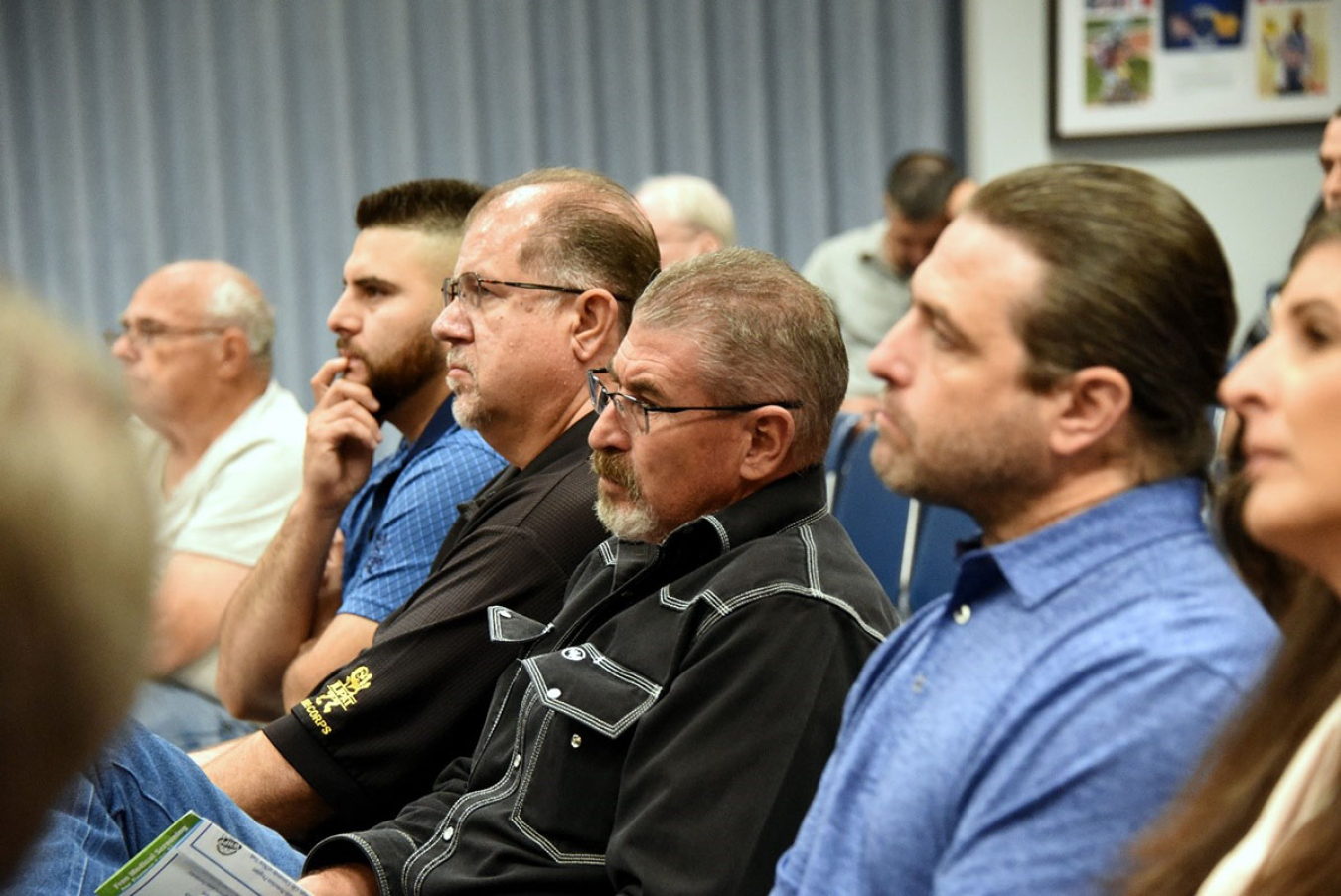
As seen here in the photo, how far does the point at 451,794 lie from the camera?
6.31 ft

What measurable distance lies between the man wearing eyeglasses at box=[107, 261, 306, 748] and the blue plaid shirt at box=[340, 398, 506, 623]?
0.33 meters

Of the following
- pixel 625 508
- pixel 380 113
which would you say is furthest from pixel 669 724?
pixel 380 113

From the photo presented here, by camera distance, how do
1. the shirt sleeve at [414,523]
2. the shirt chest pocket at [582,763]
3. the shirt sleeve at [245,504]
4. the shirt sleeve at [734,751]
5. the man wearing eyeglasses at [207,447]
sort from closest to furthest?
the shirt sleeve at [734,751], the shirt chest pocket at [582,763], the shirt sleeve at [414,523], the man wearing eyeglasses at [207,447], the shirt sleeve at [245,504]

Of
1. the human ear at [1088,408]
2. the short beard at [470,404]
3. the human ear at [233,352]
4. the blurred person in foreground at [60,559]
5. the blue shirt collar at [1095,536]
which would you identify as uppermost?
the blurred person in foreground at [60,559]

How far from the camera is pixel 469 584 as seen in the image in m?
2.05

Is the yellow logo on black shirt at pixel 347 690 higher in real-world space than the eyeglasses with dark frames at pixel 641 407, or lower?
lower

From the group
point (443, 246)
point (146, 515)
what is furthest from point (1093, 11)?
point (146, 515)

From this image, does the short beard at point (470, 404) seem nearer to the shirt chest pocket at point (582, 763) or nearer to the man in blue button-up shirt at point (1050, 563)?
the shirt chest pocket at point (582, 763)

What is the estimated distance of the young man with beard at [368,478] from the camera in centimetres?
241

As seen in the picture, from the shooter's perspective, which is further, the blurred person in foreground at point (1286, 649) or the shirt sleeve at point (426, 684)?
the shirt sleeve at point (426, 684)

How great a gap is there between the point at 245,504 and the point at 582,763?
5.37 ft

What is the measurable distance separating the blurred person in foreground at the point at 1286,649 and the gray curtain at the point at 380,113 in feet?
13.8

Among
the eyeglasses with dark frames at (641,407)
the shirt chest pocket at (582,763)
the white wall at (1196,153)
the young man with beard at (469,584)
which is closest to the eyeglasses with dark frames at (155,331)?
the young man with beard at (469,584)

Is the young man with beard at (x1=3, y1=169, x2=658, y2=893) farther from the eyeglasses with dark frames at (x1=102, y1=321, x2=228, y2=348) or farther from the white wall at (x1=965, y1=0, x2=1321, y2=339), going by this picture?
the white wall at (x1=965, y1=0, x2=1321, y2=339)
